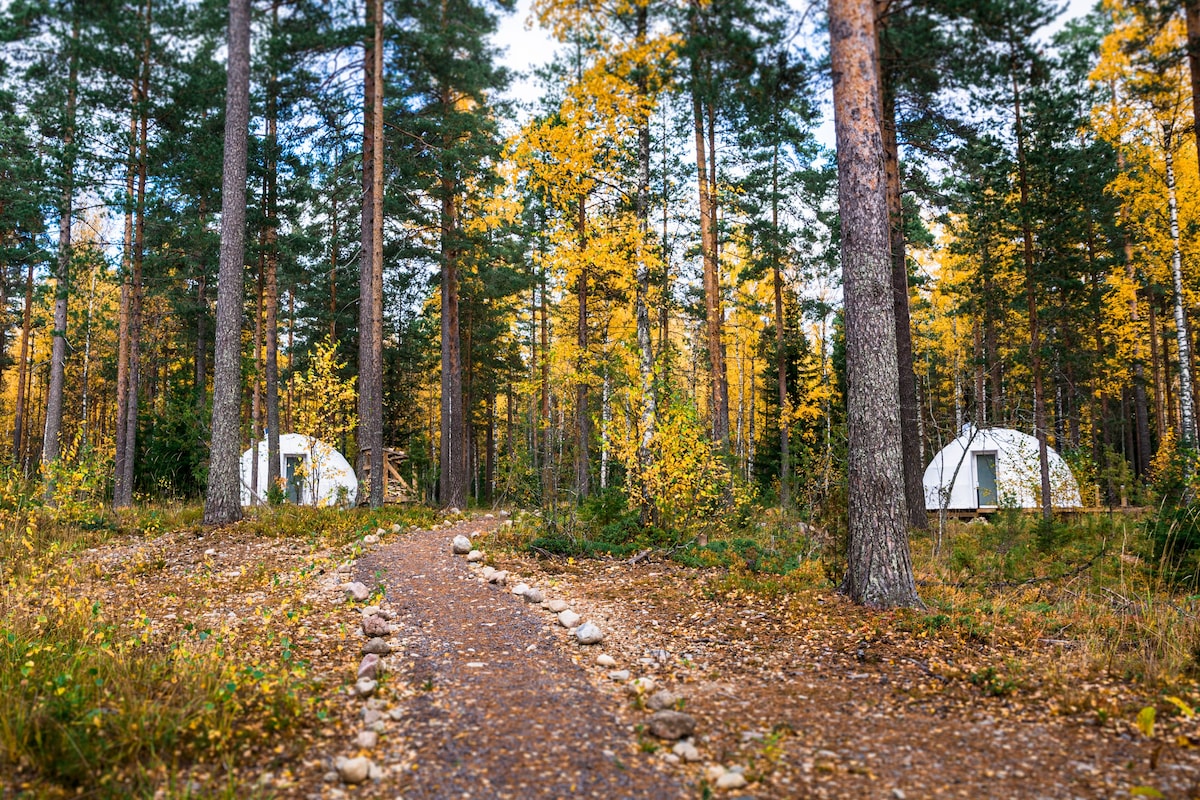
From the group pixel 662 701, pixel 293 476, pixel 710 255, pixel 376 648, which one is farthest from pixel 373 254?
pixel 662 701

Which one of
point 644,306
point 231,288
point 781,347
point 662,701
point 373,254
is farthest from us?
point 781,347

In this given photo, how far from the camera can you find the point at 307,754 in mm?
2814

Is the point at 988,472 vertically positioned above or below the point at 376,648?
above

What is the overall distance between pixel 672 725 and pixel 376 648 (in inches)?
91.1

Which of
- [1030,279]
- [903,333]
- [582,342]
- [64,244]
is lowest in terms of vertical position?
[903,333]

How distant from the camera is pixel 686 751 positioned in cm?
286

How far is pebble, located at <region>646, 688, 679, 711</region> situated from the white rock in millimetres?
771

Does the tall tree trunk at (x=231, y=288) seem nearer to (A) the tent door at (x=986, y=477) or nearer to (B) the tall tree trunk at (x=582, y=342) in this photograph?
(B) the tall tree trunk at (x=582, y=342)

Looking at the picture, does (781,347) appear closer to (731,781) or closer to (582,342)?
(582,342)

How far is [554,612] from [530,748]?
2667mm

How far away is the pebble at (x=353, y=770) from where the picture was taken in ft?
8.53

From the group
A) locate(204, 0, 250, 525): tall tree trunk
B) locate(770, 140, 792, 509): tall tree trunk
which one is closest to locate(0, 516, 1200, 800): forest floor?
locate(204, 0, 250, 525): tall tree trunk

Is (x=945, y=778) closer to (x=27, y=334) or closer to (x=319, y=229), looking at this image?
(x=319, y=229)

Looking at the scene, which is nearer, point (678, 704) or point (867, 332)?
point (678, 704)
